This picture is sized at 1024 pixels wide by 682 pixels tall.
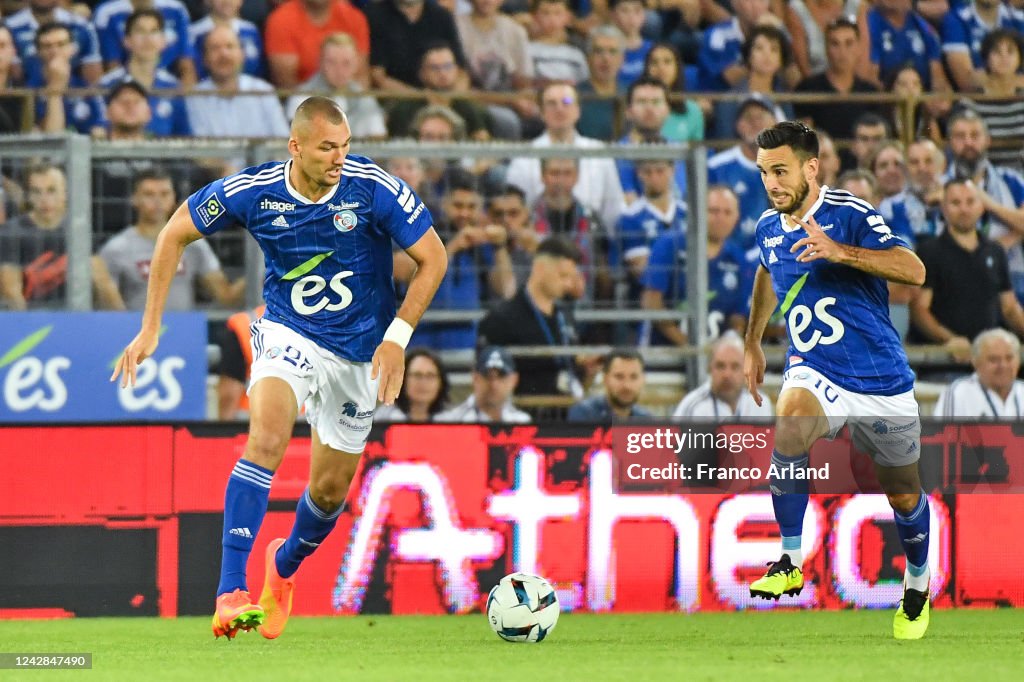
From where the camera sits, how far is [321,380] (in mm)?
6969

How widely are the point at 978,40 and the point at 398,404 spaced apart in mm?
6958

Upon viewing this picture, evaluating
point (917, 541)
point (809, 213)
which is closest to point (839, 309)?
point (809, 213)

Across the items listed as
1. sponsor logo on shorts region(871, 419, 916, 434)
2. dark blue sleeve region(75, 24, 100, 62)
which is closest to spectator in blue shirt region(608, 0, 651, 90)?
dark blue sleeve region(75, 24, 100, 62)

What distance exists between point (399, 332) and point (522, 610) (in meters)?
1.43

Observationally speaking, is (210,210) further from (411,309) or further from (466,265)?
(466,265)

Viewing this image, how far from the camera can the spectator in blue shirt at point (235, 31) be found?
41.7 feet

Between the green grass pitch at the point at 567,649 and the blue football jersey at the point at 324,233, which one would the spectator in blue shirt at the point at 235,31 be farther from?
the blue football jersey at the point at 324,233

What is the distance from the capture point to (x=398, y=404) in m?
9.97

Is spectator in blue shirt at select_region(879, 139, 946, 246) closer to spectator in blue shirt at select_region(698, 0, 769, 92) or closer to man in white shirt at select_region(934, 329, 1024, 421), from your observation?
man in white shirt at select_region(934, 329, 1024, 421)

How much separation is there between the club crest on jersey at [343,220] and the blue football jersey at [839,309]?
184 centimetres

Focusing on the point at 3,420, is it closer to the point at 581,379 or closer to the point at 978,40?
the point at 581,379

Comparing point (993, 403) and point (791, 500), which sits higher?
point (993, 403)

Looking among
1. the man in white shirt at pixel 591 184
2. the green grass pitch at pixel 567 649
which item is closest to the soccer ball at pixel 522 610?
the green grass pitch at pixel 567 649

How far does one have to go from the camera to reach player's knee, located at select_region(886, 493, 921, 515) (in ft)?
23.9
